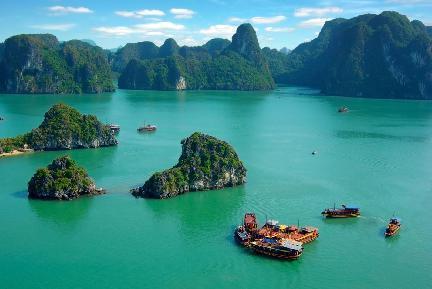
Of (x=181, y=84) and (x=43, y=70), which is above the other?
(x=43, y=70)

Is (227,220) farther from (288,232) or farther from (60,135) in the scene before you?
(60,135)

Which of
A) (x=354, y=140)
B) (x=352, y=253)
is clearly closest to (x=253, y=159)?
(x=354, y=140)

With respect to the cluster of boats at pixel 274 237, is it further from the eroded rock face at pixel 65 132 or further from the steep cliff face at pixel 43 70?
the steep cliff face at pixel 43 70

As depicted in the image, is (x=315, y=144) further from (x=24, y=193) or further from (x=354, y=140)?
(x=24, y=193)

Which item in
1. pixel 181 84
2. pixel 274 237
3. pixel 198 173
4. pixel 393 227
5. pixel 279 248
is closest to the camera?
pixel 279 248

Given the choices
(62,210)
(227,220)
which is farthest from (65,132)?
(227,220)

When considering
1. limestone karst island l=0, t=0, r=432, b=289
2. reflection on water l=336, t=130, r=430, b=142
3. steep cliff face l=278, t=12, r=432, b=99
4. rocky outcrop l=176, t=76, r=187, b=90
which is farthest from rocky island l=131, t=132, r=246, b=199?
rocky outcrop l=176, t=76, r=187, b=90

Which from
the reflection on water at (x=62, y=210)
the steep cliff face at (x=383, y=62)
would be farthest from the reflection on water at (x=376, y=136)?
the steep cliff face at (x=383, y=62)
